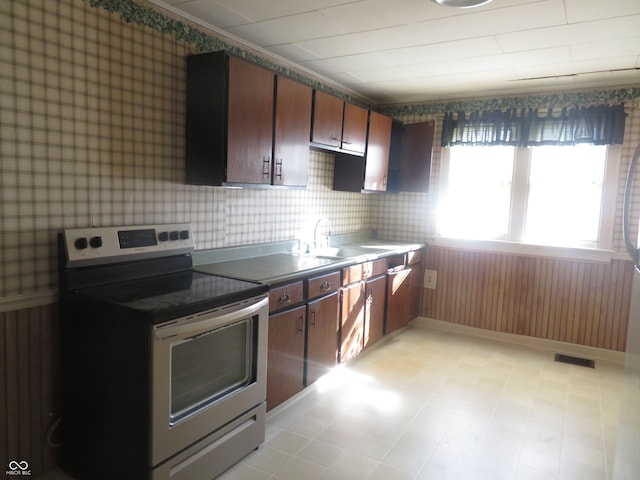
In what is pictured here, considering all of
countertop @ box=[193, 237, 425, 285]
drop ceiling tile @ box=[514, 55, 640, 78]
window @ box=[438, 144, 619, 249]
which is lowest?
countertop @ box=[193, 237, 425, 285]

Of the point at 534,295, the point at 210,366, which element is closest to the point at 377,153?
the point at 534,295

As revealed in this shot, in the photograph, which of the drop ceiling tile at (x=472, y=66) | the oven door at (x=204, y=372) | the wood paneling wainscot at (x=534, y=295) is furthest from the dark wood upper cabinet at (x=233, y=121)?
the wood paneling wainscot at (x=534, y=295)

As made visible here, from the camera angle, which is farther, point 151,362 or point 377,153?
point 377,153

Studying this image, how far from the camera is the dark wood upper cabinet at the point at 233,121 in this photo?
2.43 m

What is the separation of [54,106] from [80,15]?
450 mm

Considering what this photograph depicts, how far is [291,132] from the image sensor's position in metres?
2.92

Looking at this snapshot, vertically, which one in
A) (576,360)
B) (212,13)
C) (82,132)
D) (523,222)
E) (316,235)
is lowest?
(576,360)

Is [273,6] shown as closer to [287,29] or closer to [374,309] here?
[287,29]

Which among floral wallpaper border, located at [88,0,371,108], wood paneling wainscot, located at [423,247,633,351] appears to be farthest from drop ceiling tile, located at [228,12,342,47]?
wood paneling wainscot, located at [423,247,633,351]

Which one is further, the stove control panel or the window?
the window

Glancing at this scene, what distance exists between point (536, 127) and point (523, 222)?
2.83 ft

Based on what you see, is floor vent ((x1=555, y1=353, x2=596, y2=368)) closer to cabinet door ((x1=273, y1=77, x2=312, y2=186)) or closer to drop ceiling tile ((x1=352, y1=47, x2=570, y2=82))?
drop ceiling tile ((x1=352, y1=47, x2=570, y2=82))

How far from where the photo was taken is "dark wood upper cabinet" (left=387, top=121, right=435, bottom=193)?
432 cm

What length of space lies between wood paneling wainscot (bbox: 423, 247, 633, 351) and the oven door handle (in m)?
2.84
